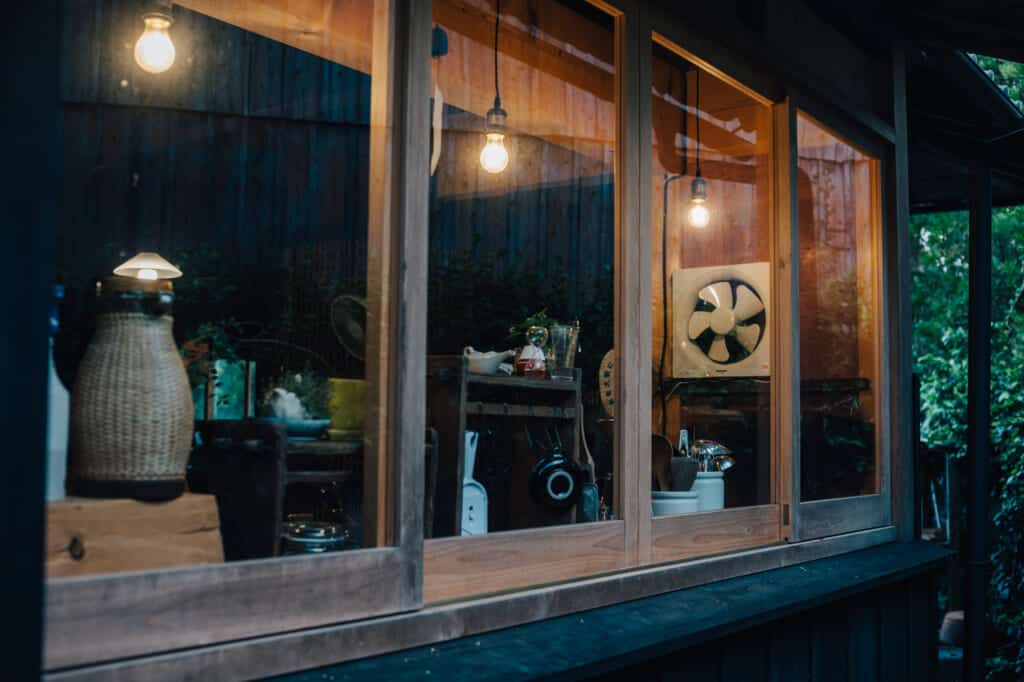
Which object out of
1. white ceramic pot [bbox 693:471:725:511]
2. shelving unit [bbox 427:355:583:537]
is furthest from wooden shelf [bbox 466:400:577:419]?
white ceramic pot [bbox 693:471:725:511]

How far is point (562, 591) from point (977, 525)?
3.28m

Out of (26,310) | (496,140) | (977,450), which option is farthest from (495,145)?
(977,450)

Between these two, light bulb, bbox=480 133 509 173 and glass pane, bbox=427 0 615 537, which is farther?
light bulb, bbox=480 133 509 173

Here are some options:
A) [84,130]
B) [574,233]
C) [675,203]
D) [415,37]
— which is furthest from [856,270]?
[84,130]

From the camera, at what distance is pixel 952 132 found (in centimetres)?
527

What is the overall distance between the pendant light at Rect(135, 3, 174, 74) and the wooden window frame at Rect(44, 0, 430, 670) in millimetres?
478

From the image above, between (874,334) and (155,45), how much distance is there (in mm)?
3034

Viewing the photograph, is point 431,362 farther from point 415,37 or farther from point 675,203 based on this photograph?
point 675,203

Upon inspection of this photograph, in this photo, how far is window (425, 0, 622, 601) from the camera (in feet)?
7.59

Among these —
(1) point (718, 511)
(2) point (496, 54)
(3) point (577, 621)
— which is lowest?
(3) point (577, 621)

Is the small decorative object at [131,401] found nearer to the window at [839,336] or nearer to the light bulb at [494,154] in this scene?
the light bulb at [494,154]

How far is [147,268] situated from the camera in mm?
1915

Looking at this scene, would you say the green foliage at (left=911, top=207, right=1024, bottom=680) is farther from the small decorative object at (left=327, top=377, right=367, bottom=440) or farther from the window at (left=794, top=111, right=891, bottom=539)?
the small decorative object at (left=327, top=377, right=367, bottom=440)

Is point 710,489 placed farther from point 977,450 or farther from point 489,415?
→ point 977,450
